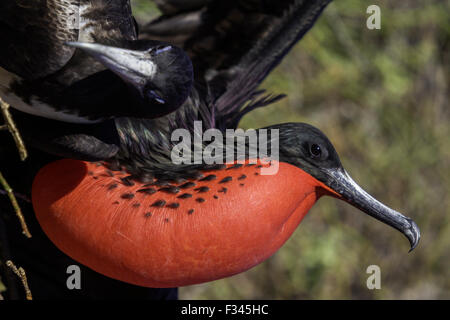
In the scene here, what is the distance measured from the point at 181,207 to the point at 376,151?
1.76m

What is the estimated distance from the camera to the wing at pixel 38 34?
915 millimetres

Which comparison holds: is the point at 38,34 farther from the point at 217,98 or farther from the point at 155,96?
the point at 217,98

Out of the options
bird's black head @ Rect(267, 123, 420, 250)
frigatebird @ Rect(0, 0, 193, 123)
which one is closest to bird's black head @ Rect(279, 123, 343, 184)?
bird's black head @ Rect(267, 123, 420, 250)

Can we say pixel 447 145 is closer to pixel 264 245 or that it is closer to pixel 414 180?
pixel 414 180

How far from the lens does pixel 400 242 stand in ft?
8.60

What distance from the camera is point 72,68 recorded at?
93 centimetres

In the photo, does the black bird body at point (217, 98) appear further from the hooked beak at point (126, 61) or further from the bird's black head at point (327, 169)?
the hooked beak at point (126, 61)

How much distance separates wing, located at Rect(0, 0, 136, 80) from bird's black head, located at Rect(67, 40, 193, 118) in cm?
9

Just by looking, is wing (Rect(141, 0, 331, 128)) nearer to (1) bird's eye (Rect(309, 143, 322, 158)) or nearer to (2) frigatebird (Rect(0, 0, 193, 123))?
(1) bird's eye (Rect(309, 143, 322, 158))

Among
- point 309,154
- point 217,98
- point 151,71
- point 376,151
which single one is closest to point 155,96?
point 151,71

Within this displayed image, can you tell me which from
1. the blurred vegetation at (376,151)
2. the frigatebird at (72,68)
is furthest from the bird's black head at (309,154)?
the blurred vegetation at (376,151)

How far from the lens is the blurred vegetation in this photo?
254cm
